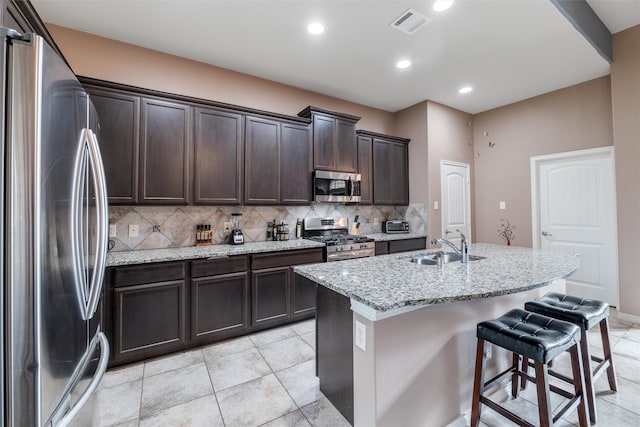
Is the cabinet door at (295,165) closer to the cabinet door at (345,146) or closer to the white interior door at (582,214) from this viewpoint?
the cabinet door at (345,146)

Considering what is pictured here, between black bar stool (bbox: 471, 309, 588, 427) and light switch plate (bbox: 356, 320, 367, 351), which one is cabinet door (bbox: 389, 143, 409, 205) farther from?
light switch plate (bbox: 356, 320, 367, 351)

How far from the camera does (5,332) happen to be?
2.64ft

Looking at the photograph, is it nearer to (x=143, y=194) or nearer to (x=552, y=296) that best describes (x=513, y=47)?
(x=552, y=296)

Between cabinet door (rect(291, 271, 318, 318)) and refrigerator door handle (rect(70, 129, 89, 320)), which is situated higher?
refrigerator door handle (rect(70, 129, 89, 320))

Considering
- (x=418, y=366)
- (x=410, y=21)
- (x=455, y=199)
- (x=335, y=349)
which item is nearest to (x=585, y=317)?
(x=418, y=366)

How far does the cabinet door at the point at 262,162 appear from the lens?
326cm

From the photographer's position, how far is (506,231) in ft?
14.9

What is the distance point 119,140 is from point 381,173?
11.0ft

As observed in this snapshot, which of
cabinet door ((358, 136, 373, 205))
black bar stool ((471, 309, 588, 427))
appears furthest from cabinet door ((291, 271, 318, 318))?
black bar stool ((471, 309, 588, 427))

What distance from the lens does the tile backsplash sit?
9.39ft

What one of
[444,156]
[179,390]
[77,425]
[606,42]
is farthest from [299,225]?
[606,42]

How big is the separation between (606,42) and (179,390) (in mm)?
5274

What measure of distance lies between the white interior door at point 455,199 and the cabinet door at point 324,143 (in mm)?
1901

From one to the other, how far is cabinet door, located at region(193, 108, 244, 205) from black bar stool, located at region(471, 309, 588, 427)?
260cm
